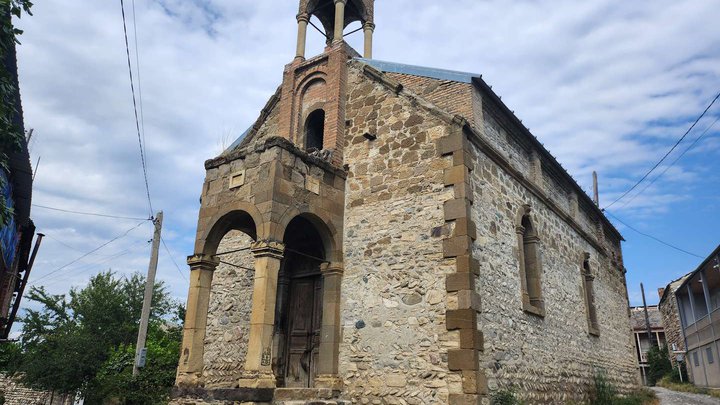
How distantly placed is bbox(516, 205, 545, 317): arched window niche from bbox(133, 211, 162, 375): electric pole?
10648mm

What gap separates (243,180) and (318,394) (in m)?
4.21

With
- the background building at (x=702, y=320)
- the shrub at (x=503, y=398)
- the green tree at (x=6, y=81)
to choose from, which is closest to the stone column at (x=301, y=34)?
the green tree at (x=6, y=81)

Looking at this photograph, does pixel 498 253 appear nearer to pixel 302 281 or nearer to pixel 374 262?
pixel 374 262

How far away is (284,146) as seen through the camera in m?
9.72

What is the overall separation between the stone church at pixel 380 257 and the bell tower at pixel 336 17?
0.38 ft

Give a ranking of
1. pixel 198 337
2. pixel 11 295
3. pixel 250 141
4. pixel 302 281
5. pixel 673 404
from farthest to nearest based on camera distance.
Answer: pixel 11 295
pixel 673 404
pixel 250 141
pixel 302 281
pixel 198 337

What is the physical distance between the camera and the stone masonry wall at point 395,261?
8.95m

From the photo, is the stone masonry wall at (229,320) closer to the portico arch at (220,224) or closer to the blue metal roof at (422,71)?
the portico arch at (220,224)

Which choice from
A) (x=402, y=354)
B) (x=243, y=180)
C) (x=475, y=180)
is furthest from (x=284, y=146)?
(x=402, y=354)

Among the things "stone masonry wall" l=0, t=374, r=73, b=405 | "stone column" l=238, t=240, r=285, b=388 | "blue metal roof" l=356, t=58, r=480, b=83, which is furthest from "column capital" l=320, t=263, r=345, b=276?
"stone masonry wall" l=0, t=374, r=73, b=405

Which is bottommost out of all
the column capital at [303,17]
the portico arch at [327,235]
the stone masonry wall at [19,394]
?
the stone masonry wall at [19,394]

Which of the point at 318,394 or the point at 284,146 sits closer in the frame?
the point at 318,394

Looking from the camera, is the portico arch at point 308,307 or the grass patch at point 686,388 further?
the grass patch at point 686,388

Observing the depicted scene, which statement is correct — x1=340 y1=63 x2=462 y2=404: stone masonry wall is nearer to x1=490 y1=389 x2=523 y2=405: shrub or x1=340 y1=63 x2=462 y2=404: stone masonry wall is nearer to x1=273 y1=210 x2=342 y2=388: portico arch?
x1=273 y1=210 x2=342 y2=388: portico arch
